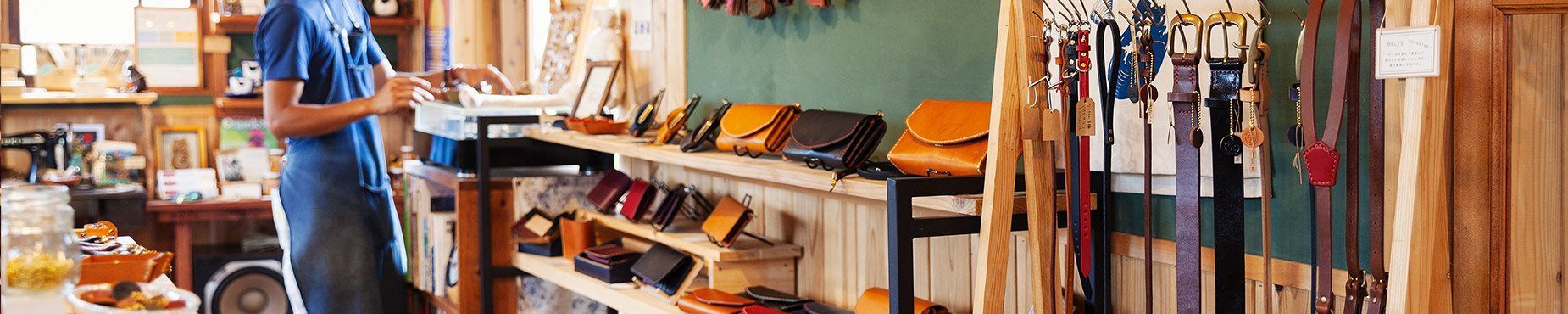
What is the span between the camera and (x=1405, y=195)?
1503 mm

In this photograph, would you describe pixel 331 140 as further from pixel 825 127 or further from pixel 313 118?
pixel 825 127

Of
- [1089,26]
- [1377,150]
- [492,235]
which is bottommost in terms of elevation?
[492,235]

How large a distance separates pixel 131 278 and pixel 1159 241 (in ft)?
5.12

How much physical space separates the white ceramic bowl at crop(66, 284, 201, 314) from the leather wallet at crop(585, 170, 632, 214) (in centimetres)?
215

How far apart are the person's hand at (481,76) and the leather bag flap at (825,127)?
1970 mm

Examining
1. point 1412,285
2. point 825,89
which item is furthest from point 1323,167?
point 825,89

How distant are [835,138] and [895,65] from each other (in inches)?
13.5

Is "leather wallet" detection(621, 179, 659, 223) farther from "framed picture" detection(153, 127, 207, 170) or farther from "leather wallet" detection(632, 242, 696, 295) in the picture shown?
"framed picture" detection(153, 127, 207, 170)

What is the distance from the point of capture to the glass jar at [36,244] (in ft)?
4.17

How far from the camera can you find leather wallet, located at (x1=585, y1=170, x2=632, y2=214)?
142 inches

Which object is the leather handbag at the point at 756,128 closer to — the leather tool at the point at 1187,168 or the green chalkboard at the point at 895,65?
the green chalkboard at the point at 895,65

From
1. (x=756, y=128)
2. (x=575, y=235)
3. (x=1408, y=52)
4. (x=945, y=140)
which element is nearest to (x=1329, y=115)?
(x=1408, y=52)

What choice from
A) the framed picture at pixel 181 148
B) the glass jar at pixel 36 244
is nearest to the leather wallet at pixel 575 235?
the glass jar at pixel 36 244

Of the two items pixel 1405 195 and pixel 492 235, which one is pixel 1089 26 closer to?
pixel 1405 195
